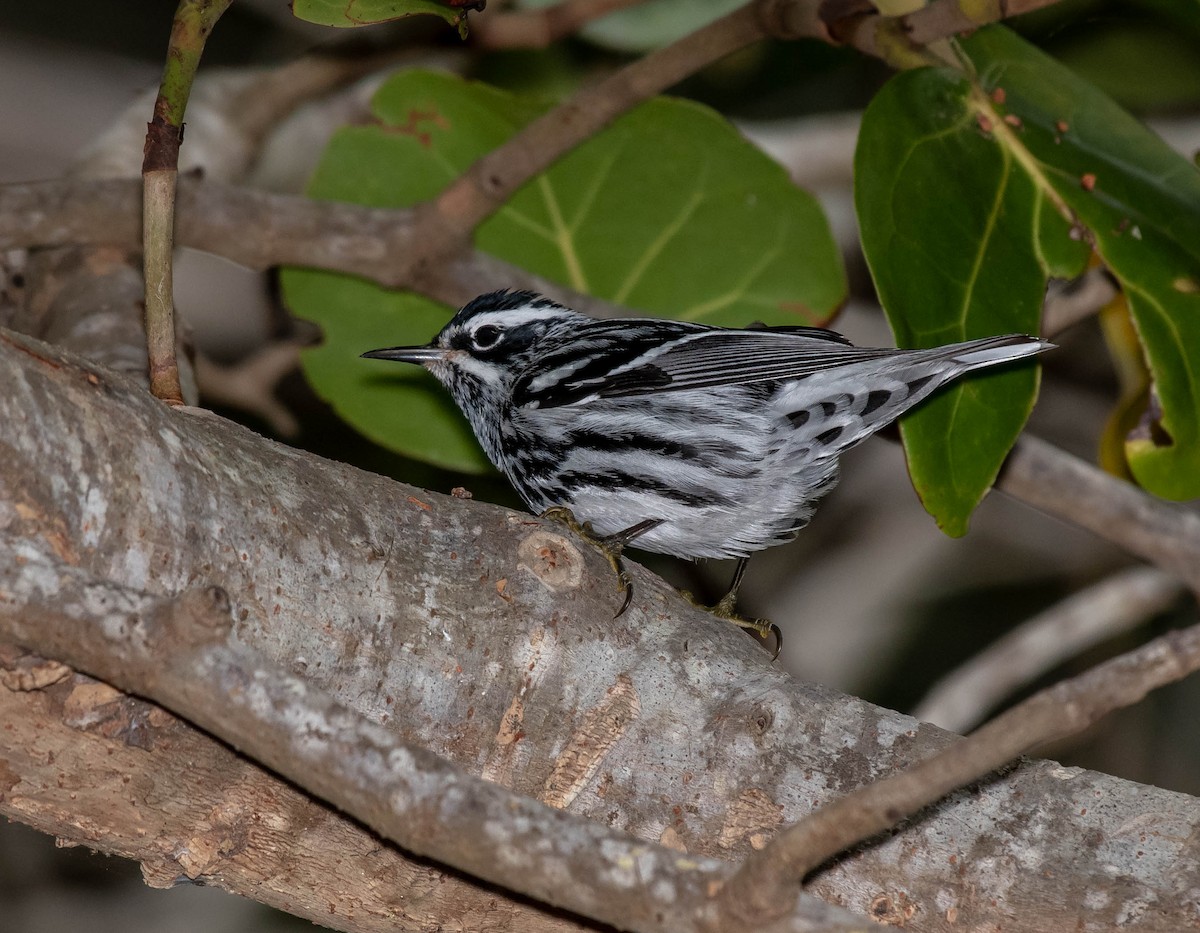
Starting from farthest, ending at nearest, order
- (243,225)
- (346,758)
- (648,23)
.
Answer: (648,23) → (243,225) → (346,758)

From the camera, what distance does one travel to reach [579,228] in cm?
448

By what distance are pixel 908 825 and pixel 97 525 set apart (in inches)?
57.0

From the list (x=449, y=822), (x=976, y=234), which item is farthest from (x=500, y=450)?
(x=449, y=822)

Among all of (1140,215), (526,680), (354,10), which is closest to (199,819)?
(526,680)

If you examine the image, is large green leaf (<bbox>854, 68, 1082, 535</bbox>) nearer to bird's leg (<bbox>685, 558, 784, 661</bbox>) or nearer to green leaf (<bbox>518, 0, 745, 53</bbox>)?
bird's leg (<bbox>685, 558, 784, 661</bbox>)

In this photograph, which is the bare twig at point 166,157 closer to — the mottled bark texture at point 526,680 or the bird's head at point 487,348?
the mottled bark texture at point 526,680

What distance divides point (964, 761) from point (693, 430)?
2165 millimetres

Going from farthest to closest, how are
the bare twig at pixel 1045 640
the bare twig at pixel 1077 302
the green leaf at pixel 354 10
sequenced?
the bare twig at pixel 1045 640, the bare twig at pixel 1077 302, the green leaf at pixel 354 10

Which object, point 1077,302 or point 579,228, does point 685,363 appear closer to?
point 579,228

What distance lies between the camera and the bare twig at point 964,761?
1359mm

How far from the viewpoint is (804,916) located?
1520mm

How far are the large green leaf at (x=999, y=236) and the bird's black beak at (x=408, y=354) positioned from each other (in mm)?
1526

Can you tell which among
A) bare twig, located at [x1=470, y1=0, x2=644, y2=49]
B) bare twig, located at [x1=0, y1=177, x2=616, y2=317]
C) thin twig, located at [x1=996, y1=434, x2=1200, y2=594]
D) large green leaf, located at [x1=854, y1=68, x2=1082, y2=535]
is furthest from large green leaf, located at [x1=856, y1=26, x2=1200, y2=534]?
bare twig, located at [x1=470, y1=0, x2=644, y2=49]

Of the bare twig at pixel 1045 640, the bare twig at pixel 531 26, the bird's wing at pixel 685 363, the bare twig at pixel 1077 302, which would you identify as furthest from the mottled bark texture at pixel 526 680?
the bare twig at pixel 531 26
